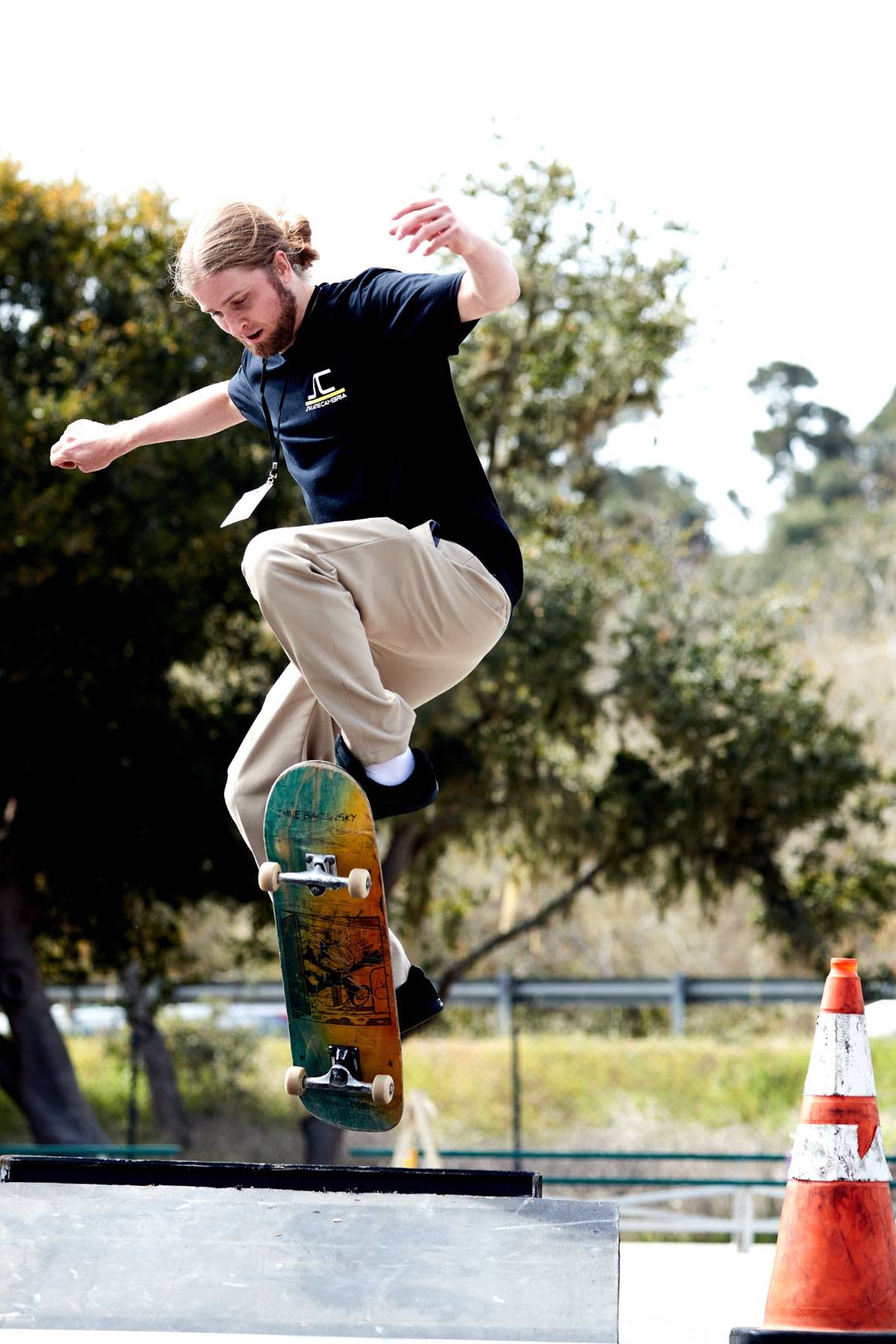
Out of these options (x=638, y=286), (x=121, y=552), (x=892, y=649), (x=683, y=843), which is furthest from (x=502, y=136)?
(x=892, y=649)

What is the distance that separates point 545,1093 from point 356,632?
1447 cm

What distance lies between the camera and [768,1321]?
3.54 m

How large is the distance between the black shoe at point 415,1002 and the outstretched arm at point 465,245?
183 centimetres

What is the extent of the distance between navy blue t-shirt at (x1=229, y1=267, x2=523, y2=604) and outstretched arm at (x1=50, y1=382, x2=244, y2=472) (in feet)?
1.10

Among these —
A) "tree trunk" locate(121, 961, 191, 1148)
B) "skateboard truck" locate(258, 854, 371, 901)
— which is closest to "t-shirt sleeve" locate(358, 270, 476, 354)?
"skateboard truck" locate(258, 854, 371, 901)

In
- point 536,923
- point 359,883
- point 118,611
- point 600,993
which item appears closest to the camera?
point 359,883

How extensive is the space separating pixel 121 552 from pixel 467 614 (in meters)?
8.84

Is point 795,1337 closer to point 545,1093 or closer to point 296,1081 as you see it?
point 296,1081

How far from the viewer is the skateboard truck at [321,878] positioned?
12.4 feet

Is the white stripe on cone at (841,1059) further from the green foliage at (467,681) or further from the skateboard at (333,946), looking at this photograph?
the green foliage at (467,681)

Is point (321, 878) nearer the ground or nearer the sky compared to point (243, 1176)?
nearer the sky

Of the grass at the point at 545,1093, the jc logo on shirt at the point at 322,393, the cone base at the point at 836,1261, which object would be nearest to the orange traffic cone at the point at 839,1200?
the cone base at the point at 836,1261

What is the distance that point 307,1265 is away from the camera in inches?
120

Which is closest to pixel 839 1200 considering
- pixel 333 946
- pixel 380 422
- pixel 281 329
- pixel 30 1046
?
pixel 333 946
